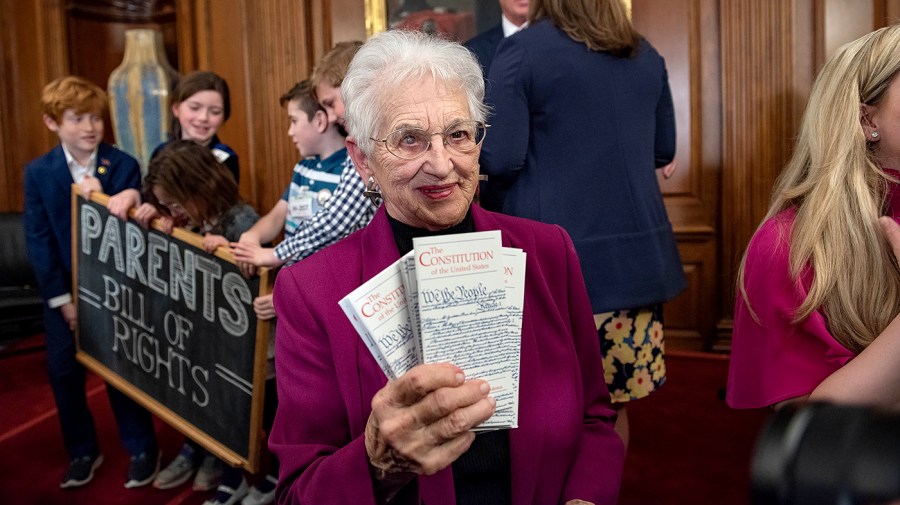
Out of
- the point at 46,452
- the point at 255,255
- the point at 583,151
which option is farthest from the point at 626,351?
the point at 46,452

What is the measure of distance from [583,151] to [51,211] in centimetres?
234

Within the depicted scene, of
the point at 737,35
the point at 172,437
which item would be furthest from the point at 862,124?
the point at 172,437

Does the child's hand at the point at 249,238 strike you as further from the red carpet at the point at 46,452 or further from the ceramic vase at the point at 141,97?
the ceramic vase at the point at 141,97

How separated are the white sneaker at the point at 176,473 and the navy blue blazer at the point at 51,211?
33.6 inches

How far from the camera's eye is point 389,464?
1.21 meters

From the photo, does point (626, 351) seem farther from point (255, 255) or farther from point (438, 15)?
point (438, 15)

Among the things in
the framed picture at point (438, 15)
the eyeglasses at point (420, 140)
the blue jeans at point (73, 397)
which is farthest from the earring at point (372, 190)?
the framed picture at point (438, 15)

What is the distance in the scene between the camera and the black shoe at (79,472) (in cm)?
346

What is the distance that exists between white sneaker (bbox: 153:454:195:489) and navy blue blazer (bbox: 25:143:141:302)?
854 mm

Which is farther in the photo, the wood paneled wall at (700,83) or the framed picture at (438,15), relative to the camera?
the framed picture at (438,15)

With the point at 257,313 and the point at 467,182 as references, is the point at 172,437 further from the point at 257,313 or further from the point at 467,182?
the point at 467,182

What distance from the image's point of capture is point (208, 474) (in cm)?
335

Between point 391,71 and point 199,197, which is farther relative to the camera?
point 199,197

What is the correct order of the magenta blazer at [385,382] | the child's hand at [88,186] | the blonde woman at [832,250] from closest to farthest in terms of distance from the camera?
1. the magenta blazer at [385,382]
2. the blonde woman at [832,250]
3. the child's hand at [88,186]
